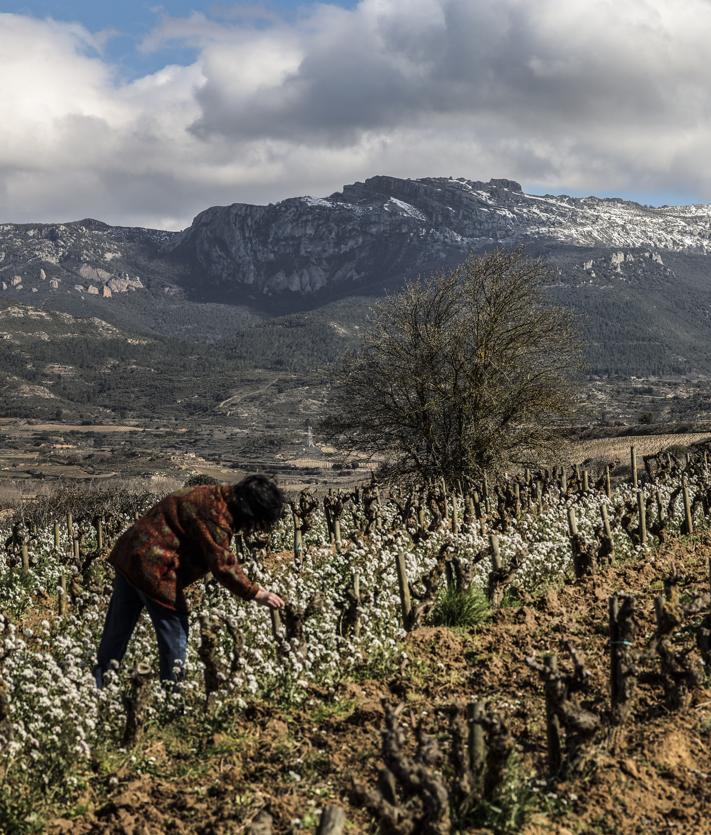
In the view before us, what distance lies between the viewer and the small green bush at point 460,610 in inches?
337

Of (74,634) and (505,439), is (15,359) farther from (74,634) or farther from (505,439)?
(74,634)

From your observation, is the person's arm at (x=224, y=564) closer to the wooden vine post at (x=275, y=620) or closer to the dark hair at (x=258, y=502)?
the dark hair at (x=258, y=502)

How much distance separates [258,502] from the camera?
6164 mm

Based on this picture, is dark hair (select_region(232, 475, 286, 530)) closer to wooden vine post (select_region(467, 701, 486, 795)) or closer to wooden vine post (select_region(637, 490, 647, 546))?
wooden vine post (select_region(467, 701, 486, 795))

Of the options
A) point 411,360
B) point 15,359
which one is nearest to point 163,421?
point 15,359

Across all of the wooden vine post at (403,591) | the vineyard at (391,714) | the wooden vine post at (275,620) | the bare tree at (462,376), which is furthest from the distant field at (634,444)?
the wooden vine post at (275,620)

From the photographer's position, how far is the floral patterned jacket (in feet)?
20.2

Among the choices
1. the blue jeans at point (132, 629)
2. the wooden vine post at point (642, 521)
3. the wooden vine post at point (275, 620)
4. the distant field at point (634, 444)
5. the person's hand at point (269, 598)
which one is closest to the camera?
the person's hand at point (269, 598)

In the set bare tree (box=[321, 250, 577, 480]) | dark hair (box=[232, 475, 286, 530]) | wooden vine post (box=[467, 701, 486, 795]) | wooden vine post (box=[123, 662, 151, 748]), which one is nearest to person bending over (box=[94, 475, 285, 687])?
dark hair (box=[232, 475, 286, 530])

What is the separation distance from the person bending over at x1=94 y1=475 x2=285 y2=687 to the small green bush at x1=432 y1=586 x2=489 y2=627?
9.26 ft

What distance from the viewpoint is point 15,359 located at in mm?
164875

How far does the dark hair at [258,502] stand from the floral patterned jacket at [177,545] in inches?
3.9

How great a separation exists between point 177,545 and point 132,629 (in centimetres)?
82

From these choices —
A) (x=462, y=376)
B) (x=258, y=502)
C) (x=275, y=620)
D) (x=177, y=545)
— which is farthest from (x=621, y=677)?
(x=462, y=376)
